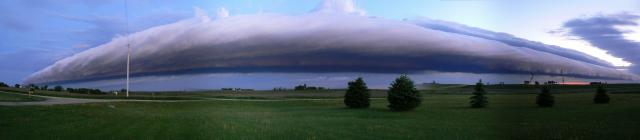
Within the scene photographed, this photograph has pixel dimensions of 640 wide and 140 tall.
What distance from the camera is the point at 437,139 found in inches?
679

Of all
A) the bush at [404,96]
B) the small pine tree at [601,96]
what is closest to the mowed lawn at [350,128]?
the small pine tree at [601,96]

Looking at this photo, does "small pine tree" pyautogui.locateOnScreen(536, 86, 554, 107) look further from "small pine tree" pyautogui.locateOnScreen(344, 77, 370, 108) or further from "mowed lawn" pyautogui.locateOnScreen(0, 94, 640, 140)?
"small pine tree" pyautogui.locateOnScreen(344, 77, 370, 108)

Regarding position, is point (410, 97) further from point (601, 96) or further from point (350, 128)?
point (350, 128)

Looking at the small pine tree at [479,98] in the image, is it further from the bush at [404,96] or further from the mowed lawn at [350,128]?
the mowed lawn at [350,128]

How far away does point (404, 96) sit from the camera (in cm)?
3484

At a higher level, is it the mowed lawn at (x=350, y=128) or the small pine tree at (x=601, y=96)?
the small pine tree at (x=601, y=96)

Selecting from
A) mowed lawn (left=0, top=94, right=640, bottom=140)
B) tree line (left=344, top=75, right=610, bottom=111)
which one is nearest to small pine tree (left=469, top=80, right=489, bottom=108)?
tree line (left=344, top=75, right=610, bottom=111)

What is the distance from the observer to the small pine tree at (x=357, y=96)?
40.1 m

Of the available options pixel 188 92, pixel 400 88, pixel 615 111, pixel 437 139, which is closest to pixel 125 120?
pixel 437 139

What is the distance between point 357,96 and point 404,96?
5.84 m

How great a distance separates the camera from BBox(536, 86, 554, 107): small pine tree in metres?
32.0

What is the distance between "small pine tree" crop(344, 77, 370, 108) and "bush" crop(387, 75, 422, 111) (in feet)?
14.3

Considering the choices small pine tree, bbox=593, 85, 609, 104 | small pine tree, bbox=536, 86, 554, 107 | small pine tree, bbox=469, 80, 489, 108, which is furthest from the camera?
small pine tree, bbox=469, 80, 489, 108

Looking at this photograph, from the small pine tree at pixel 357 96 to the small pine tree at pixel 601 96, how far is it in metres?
15.2
